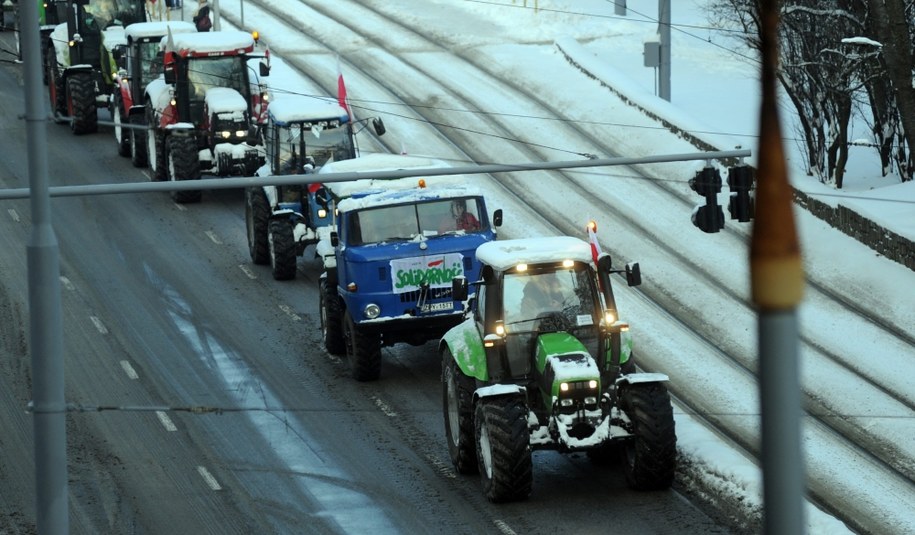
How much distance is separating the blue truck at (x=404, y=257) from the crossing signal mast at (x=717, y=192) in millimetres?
2490

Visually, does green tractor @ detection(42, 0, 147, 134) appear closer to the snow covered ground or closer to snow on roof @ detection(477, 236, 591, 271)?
the snow covered ground

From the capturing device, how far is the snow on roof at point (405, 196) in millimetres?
17719

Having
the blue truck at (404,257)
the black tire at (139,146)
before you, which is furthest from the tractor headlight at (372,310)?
the black tire at (139,146)

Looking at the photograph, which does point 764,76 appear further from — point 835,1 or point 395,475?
point 835,1

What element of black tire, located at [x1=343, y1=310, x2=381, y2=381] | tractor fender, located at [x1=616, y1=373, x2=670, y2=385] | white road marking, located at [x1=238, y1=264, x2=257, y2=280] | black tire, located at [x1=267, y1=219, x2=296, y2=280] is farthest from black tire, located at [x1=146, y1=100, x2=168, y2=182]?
tractor fender, located at [x1=616, y1=373, x2=670, y2=385]

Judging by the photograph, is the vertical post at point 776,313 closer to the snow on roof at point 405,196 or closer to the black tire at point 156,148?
the snow on roof at point 405,196

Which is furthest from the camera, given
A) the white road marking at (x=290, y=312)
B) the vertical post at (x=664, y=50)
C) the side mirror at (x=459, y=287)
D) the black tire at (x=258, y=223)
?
the vertical post at (x=664, y=50)

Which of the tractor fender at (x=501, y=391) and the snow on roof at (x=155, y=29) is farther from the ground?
the snow on roof at (x=155, y=29)

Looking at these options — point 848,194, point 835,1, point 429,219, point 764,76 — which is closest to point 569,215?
point 848,194

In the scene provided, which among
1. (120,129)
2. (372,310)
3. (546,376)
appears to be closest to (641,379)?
(546,376)

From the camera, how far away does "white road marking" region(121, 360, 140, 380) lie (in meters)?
19.0

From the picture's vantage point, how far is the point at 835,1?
92.4ft

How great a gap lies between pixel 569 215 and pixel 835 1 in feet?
22.4

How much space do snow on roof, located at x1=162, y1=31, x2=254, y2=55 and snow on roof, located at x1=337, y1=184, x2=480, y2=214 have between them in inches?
364
